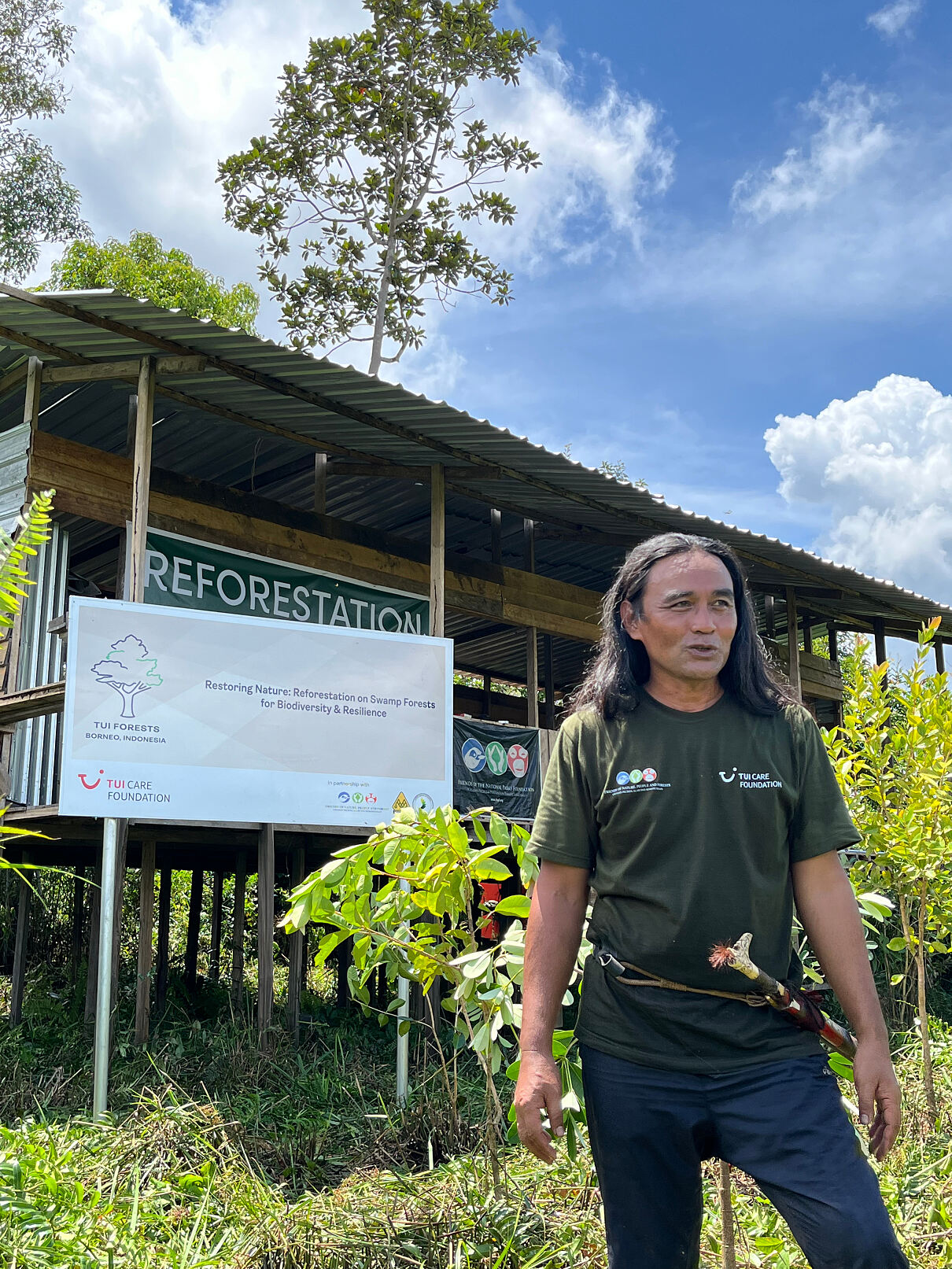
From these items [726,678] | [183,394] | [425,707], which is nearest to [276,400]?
[183,394]

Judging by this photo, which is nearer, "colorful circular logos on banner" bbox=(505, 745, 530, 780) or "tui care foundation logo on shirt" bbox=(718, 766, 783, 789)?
"tui care foundation logo on shirt" bbox=(718, 766, 783, 789)

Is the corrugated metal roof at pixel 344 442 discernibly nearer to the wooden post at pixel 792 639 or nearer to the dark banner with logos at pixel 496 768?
the wooden post at pixel 792 639

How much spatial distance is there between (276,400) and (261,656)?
6.10 feet

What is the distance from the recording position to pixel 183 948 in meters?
17.1

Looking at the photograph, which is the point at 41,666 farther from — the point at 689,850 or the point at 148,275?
the point at 148,275

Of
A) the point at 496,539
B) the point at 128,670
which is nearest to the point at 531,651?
the point at 496,539

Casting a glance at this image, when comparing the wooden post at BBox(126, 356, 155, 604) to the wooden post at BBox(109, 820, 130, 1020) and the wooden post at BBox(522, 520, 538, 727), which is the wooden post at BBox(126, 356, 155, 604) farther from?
the wooden post at BBox(522, 520, 538, 727)

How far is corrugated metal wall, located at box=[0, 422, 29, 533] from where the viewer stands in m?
7.70

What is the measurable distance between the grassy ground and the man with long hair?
1.70 m

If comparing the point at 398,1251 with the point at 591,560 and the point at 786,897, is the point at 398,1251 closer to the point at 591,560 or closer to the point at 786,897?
the point at 786,897

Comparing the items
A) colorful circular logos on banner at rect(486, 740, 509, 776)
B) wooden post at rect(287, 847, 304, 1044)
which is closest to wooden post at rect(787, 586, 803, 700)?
colorful circular logos on banner at rect(486, 740, 509, 776)

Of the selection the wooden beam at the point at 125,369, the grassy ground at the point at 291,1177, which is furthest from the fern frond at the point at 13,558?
the wooden beam at the point at 125,369

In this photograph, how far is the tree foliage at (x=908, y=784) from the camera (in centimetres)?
645

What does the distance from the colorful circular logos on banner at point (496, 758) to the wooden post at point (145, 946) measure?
2640mm
